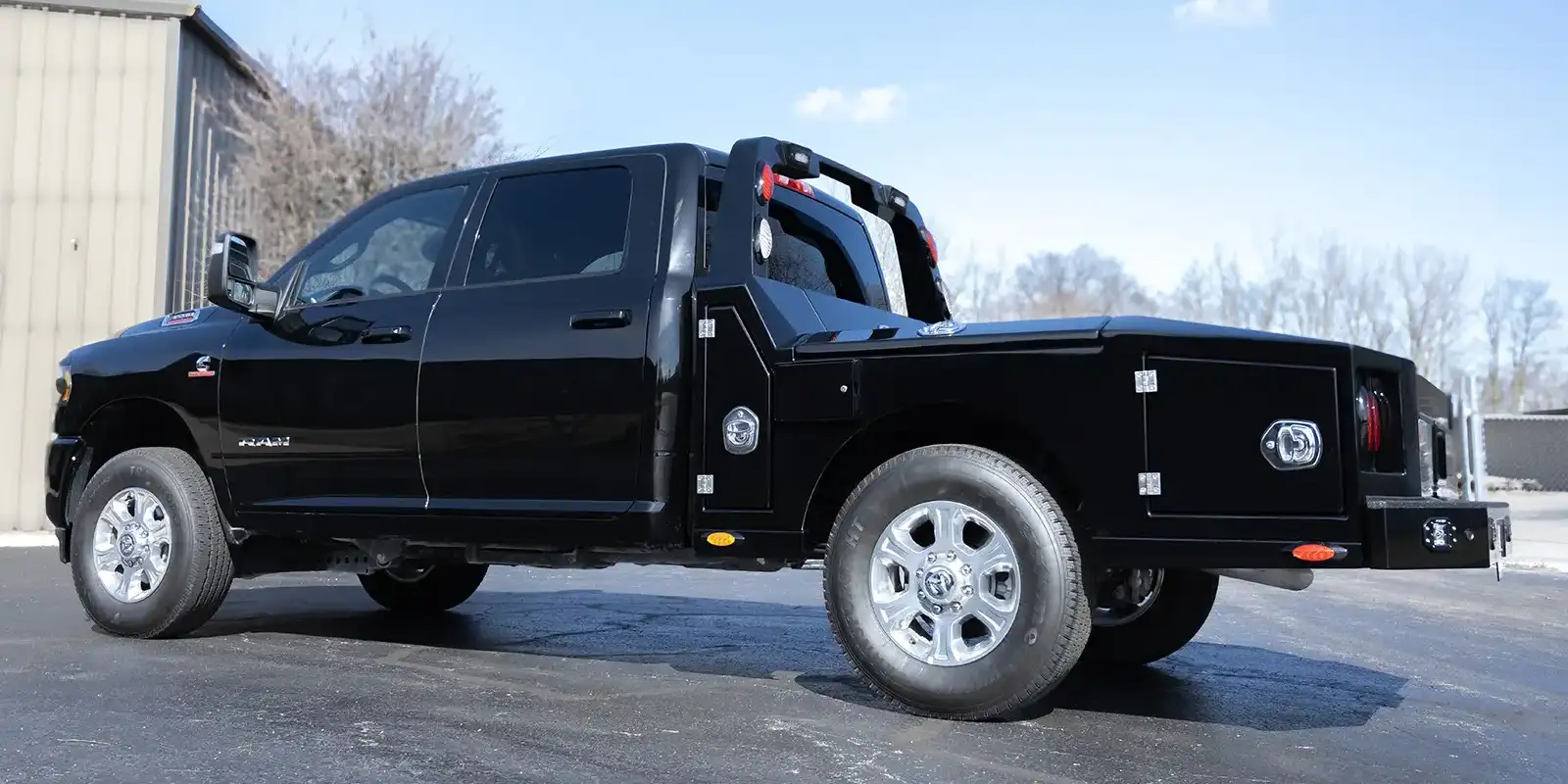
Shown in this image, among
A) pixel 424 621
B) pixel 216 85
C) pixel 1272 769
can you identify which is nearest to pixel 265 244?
pixel 216 85

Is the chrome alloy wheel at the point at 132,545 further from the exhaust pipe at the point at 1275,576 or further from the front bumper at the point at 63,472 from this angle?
the exhaust pipe at the point at 1275,576

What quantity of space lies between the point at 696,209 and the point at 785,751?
2129 mm

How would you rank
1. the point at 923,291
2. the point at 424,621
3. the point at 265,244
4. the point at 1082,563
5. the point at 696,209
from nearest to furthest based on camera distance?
the point at 1082,563 < the point at 696,209 < the point at 923,291 < the point at 424,621 < the point at 265,244

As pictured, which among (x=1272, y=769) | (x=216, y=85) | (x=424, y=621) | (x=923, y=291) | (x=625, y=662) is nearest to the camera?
(x=1272, y=769)

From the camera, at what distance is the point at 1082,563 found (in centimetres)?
395

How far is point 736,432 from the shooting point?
4.49 metres

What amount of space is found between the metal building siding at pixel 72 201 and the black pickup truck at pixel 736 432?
9.21 metres

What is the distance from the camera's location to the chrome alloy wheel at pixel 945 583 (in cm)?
395

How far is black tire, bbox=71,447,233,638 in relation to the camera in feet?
18.5

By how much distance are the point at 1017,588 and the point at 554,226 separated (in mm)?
2412

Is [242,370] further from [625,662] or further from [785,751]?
[785,751]

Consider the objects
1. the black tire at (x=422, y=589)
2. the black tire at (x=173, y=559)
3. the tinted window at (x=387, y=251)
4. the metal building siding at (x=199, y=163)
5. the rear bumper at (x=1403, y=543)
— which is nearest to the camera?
the rear bumper at (x=1403, y=543)

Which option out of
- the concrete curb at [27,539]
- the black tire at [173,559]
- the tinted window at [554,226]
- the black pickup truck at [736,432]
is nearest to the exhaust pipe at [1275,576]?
the black pickup truck at [736,432]

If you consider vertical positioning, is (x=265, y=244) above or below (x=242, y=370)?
above
